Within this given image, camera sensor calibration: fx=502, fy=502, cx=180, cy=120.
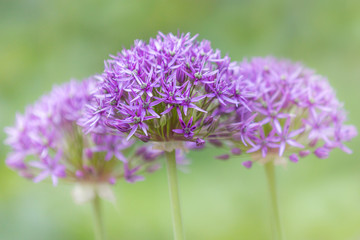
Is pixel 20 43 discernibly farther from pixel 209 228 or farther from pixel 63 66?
pixel 209 228

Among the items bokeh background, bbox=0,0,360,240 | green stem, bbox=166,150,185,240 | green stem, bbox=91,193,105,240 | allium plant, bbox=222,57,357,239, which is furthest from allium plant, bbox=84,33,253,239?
bokeh background, bbox=0,0,360,240

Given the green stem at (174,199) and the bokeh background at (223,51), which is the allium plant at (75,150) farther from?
Answer: the bokeh background at (223,51)

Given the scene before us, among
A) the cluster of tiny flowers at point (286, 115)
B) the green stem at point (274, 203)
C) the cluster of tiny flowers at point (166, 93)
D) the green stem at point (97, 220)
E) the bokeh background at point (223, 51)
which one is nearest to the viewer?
the cluster of tiny flowers at point (166, 93)

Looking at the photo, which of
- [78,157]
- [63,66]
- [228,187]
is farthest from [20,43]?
[78,157]

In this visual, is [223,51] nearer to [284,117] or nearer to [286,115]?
[284,117]

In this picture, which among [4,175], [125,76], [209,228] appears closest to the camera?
[125,76]

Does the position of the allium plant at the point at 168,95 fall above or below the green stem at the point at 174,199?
above

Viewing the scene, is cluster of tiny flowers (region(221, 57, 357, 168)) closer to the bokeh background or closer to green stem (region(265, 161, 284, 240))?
green stem (region(265, 161, 284, 240))

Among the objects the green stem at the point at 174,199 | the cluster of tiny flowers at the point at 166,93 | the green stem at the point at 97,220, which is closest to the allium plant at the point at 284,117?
the cluster of tiny flowers at the point at 166,93
